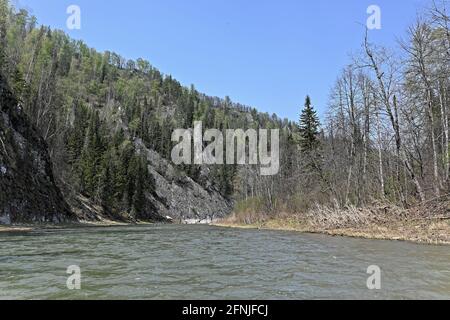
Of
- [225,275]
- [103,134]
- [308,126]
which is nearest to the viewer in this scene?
[225,275]

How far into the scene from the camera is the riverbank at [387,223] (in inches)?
777

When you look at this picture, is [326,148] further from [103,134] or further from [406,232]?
[103,134]

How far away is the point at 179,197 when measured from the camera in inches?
4621

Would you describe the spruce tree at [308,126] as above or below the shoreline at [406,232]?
above

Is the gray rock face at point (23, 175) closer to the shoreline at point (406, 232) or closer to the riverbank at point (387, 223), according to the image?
the riverbank at point (387, 223)

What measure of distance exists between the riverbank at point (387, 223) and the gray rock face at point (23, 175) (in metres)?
25.7

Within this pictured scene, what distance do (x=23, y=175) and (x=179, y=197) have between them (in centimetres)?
7627

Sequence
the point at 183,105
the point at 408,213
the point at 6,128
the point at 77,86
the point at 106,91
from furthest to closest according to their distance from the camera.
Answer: the point at 183,105
the point at 106,91
the point at 77,86
the point at 6,128
the point at 408,213

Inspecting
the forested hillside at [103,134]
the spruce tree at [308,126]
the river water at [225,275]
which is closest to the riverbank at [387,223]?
the river water at [225,275]

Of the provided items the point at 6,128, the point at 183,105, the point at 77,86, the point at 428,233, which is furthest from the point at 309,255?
the point at 183,105

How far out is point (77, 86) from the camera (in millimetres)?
164625

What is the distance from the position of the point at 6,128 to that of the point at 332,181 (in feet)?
110

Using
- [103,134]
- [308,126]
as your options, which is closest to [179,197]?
[103,134]
